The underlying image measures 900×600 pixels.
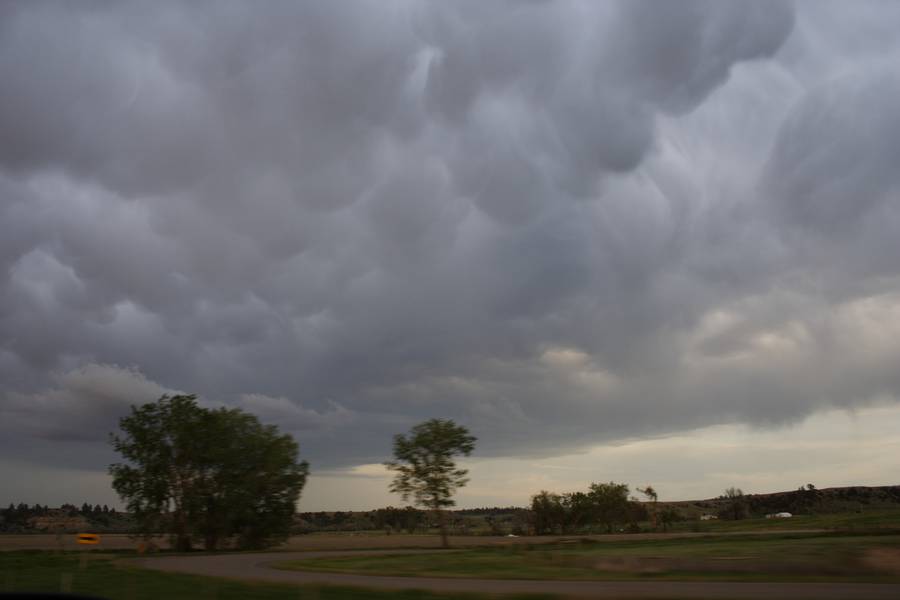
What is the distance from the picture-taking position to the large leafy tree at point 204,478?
248 feet

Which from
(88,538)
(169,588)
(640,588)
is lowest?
(640,588)

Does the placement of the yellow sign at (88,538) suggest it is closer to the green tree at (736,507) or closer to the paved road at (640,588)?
the paved road at (640,588)

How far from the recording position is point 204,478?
78.6 m

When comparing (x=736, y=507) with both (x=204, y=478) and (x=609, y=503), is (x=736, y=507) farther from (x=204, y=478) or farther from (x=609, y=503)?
(x=204, y=478)

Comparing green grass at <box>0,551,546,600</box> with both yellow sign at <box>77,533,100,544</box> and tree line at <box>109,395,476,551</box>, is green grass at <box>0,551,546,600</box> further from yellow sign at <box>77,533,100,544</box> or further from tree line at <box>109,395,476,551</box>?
tree line at <box>109,395,476,551</box>

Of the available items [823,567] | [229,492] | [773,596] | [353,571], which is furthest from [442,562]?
[229,492]

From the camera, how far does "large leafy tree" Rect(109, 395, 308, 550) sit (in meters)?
75.5

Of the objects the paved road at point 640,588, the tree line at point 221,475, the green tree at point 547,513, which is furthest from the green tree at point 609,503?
the paved road at point 640,588

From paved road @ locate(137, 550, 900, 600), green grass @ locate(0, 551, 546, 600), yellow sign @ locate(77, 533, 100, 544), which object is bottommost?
paved road @ locate(137, 550, 900, 600)

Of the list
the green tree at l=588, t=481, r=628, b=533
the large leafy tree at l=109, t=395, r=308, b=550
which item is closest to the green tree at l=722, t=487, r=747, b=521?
the green tree at l=588, t=481, r=628, b=533

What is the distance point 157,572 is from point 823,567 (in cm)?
3335

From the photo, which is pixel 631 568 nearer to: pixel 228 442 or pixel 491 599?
pixel 491 599

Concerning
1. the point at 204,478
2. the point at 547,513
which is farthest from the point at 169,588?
the point at 547,513

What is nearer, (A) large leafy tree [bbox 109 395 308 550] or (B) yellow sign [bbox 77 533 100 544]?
(B) yellow sign [bbox 77 533 100 544]
